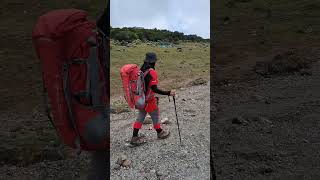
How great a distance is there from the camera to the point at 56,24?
5051 mm

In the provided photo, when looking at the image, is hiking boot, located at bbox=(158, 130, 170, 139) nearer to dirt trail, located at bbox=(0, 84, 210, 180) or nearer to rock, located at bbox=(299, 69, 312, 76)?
dirt trail, located at bbox=(0, 84, 210, 180)

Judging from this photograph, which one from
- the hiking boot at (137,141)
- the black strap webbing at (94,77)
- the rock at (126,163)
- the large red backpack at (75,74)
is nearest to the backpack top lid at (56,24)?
the large red backpack at (75,74)

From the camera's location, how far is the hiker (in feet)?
29.0

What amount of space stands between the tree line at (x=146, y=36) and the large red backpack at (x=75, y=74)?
2975cm

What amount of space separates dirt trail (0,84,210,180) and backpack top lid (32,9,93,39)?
12.0ft

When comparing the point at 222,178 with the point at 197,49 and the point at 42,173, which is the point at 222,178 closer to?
the point at 42,173

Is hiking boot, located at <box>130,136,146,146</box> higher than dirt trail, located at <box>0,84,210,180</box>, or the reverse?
hiking boot, located at <box>130,136,146,146</box>

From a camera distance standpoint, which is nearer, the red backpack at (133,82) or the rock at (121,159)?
the red backpack at (133,82)

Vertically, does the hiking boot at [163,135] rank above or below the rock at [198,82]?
below

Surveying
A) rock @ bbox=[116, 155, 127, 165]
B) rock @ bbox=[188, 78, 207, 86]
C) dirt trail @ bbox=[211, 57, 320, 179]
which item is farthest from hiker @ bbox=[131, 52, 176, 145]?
rock @ bbox=[188, 78, 207, 86]

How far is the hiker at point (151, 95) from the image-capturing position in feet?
29.0

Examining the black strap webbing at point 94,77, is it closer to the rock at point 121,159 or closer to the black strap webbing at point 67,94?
the black strap webbing at point 67,94

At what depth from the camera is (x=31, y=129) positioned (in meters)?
12.8

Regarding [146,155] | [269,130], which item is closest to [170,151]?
[146,155]
